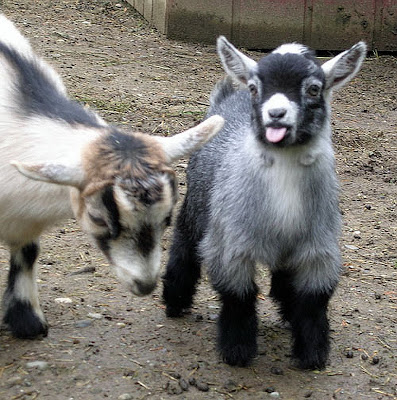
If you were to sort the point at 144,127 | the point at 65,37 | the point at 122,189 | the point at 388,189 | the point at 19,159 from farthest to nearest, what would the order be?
1. the point at 65,37
2. the point at 144,127
3. the point at 388,189
4. the point at 19,159
5. the point at 122,189

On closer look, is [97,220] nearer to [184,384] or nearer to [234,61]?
[184,384]

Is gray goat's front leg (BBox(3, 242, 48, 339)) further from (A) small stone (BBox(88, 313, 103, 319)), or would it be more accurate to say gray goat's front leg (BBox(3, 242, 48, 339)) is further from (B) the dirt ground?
(A) small stone (BBox(88, 313, 103, 319))

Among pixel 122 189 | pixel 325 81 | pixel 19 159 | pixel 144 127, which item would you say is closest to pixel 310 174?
pixel 325 81

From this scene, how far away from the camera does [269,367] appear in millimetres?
4656

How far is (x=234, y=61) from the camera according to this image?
14.8 ft

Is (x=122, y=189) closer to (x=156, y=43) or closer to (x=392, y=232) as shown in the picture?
(x=392, y=232)

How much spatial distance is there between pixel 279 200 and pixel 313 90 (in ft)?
1.77

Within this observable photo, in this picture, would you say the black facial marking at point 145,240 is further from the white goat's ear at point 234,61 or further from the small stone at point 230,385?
the white goat's ear at point 234,61

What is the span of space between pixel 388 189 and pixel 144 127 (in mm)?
2206

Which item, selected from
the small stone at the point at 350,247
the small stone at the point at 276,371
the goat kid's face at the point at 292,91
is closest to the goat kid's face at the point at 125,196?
the goat kid's face at the point at 292,91

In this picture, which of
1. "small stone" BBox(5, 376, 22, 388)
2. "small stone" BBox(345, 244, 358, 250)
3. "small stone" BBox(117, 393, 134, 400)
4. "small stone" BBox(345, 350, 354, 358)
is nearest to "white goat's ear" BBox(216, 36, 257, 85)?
"small stone" BBox(345, 350, 354, 358)

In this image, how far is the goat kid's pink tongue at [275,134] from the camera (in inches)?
160

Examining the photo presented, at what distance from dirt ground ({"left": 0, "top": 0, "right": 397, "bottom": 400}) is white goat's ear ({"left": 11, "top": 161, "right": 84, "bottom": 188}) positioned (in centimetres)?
106

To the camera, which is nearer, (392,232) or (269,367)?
(269,367)
